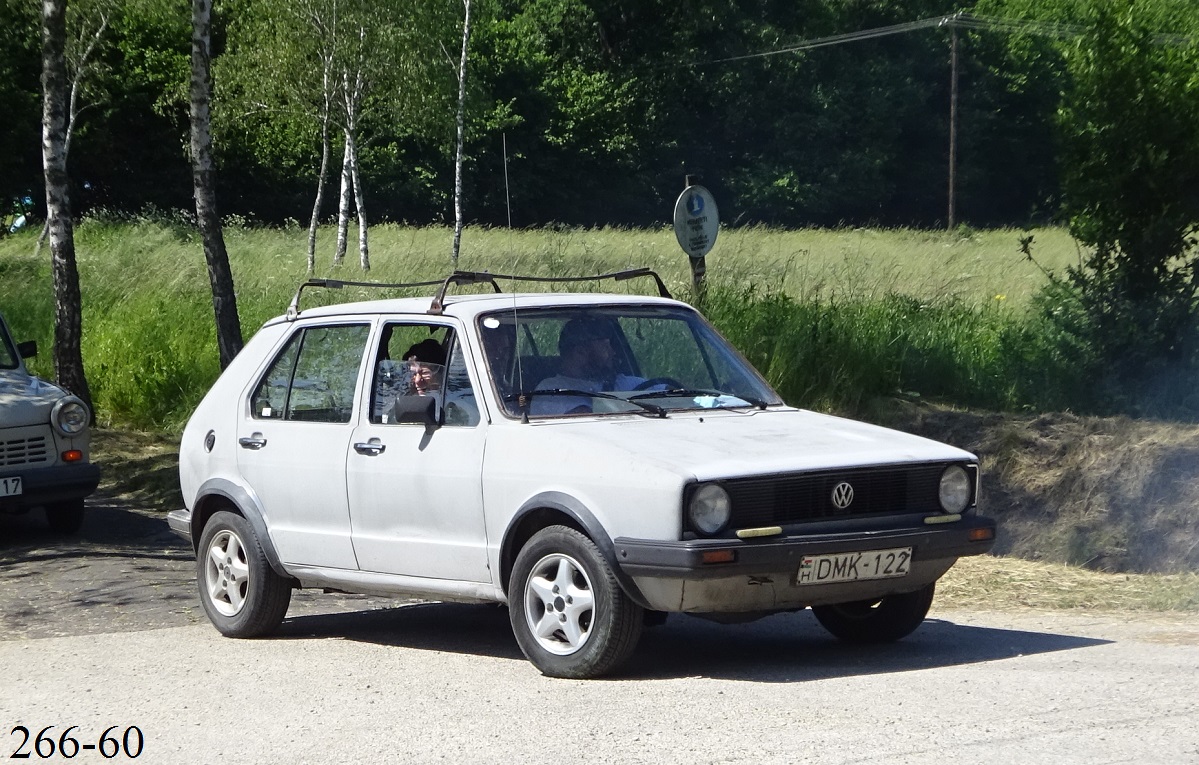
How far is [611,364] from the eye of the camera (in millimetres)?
7340

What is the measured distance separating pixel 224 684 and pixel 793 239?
24.0m

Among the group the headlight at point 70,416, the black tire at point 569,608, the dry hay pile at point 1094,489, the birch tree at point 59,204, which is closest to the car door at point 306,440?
the black tire at point 569,608

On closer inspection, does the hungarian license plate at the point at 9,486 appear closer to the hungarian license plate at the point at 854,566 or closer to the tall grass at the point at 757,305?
the tall grass at the point at 757,305

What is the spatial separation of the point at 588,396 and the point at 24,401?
6403 millimetres

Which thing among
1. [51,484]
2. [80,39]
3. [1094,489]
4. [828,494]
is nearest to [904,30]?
[80,39]

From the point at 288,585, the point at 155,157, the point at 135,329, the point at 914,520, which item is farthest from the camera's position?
the point at 155,157

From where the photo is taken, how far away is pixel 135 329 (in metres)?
19.8

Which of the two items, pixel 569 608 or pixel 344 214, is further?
pixel 344 214

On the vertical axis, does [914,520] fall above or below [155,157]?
below

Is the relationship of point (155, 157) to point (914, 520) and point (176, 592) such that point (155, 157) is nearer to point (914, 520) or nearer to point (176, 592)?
point (176, 592)

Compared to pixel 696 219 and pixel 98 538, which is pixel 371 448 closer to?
pixel 98 538

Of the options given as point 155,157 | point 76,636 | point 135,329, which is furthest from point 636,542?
point 155,157

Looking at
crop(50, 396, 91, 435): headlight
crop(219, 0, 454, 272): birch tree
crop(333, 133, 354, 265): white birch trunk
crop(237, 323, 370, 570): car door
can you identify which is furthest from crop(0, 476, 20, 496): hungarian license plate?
crop(219, 0, 454, 272): birch tree

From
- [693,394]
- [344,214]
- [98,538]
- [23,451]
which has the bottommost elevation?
[98,538]
